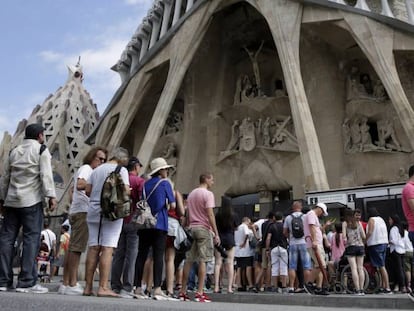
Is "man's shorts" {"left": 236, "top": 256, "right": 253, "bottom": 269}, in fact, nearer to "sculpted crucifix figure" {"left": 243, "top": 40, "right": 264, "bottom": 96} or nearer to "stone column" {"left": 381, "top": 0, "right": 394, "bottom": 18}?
"stone column" {"left": 381, "top": 0, "right": 394, "bottom": 18}

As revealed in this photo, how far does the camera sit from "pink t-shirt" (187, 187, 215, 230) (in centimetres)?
515

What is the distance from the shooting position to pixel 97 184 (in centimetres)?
430

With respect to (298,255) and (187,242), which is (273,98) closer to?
(298,255)

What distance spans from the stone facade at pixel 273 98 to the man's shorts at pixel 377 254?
6853 mm

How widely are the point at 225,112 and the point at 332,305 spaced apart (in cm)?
1547

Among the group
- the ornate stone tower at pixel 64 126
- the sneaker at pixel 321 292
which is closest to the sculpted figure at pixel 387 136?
the sneaker at pixel 321 292

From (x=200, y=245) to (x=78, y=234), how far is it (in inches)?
53.7

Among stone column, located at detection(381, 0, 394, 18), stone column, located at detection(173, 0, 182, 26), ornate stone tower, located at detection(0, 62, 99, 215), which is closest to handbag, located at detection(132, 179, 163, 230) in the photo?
stone column, located at detection(381, 0, 394, 18)

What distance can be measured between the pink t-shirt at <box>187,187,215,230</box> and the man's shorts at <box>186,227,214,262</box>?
0.23 feet

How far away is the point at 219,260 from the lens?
6.72m

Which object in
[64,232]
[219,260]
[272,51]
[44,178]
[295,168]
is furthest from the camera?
[272,51]

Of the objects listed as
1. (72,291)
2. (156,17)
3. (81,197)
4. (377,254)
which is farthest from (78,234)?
(156,17)

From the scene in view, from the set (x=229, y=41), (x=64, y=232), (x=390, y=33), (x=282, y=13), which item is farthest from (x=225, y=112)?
(x=64, y=232)

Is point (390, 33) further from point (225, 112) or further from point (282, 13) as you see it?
point (225, 112)
